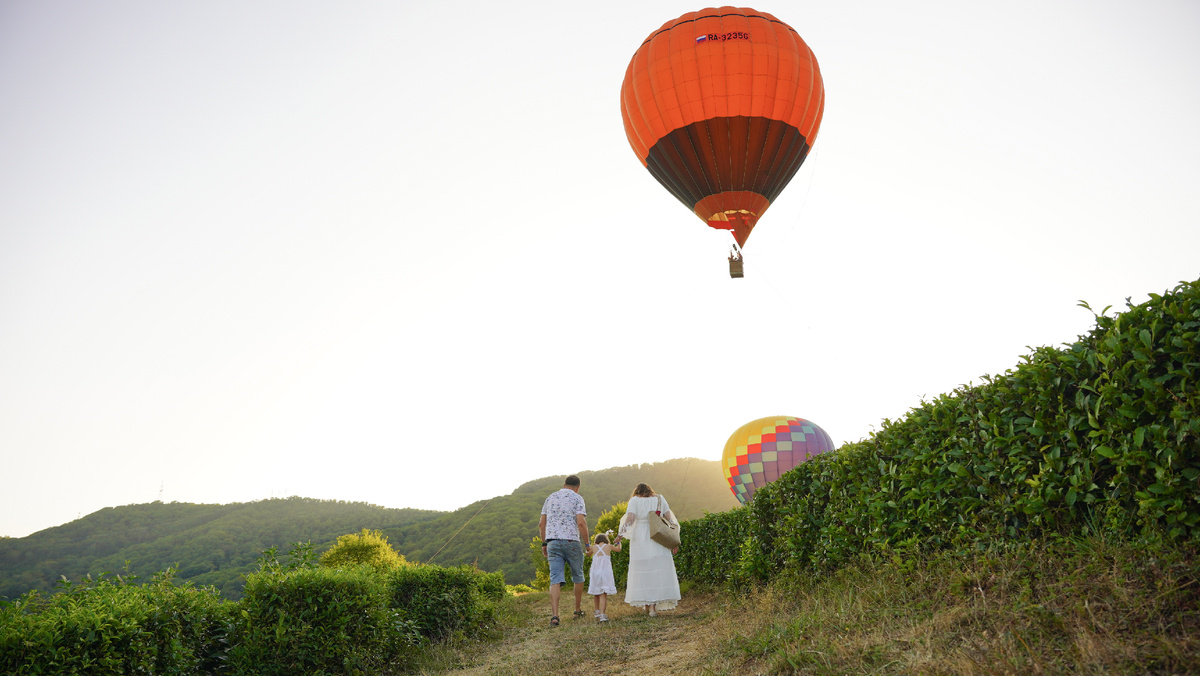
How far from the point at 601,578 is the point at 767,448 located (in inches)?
613

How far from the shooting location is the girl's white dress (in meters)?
8.28

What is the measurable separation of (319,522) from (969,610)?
62745 mm

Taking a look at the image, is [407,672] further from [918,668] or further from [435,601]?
[918,668]

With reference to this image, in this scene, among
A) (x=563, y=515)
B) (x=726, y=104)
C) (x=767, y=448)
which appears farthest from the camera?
(x=767, y=448)

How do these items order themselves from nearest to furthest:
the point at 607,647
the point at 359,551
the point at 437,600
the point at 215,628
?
the point at 215,628 → the point at 607,647 → the point at 437,600 → the point at 359,551

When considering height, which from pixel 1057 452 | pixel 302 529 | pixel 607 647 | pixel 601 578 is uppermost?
pixel 1057 452

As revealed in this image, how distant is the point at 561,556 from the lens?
8.45m

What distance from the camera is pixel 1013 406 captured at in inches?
142

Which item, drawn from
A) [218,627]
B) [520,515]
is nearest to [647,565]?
[218,627]

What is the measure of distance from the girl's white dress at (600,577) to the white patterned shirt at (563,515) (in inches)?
20.5

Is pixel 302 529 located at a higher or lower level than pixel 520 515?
higher

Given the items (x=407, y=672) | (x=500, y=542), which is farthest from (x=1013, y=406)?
(x=500, y=542)

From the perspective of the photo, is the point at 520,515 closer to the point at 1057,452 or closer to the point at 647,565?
the point at 647,565

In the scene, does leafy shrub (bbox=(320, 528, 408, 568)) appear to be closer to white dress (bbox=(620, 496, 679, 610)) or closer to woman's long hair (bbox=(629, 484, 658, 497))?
white dress (bbox=(620, 496, 679, 610))
